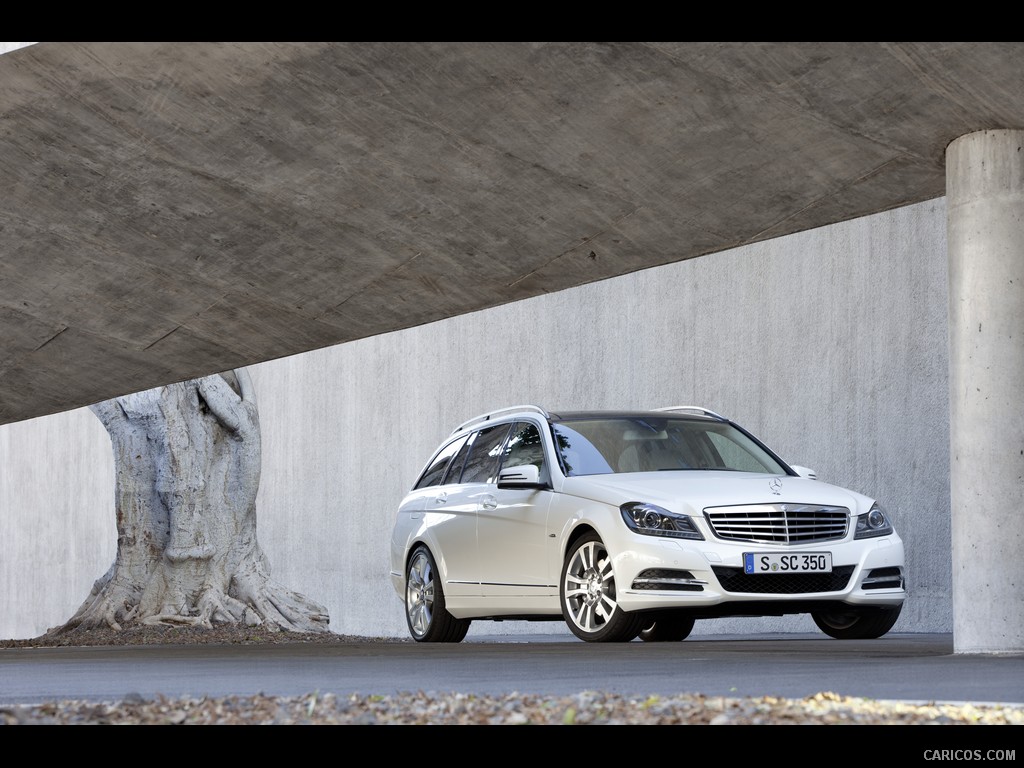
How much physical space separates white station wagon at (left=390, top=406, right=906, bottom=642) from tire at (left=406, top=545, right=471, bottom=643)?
0.01 meters

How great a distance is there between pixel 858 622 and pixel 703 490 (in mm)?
1642

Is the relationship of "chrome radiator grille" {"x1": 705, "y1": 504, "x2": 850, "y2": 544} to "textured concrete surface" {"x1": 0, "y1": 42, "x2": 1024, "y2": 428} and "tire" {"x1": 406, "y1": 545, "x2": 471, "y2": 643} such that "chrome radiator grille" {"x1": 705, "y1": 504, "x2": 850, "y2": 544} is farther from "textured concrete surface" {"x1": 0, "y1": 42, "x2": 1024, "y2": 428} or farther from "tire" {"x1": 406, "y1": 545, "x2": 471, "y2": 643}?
"tire" {"x1": 406, "y1": 545, "x2": 471, "y2": 643}

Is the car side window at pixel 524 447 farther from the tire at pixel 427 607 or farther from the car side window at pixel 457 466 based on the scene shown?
the tire at pixel 427 607

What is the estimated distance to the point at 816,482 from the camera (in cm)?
1023

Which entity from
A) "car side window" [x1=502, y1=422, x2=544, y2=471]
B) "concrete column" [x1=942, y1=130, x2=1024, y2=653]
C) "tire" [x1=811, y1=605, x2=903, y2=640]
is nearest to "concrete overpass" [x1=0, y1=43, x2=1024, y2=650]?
"concrete column" [x1=942, y1=130, x2=1024, y2=653]

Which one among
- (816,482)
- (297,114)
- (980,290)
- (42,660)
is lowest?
(42,660)

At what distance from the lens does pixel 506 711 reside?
4.72m

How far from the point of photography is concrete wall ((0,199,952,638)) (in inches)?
583

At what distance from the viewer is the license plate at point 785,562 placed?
361 inches

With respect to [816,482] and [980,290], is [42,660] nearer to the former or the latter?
[816,482]

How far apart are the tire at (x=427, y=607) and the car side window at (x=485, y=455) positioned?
0.71 meters

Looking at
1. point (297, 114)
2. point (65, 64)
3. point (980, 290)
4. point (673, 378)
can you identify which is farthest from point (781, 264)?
point (65, 64)
